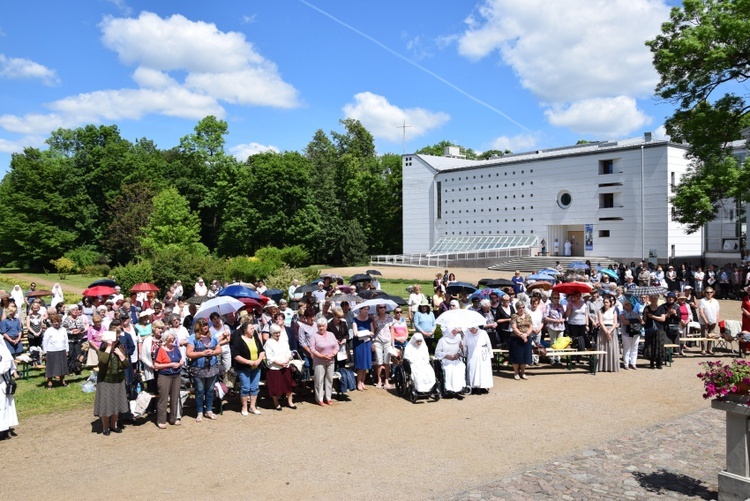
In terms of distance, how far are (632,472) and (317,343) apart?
18.2 ft

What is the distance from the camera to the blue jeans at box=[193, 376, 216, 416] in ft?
31.6

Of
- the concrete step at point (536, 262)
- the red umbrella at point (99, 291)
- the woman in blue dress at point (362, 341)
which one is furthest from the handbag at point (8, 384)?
the concrete step at point (536, 262)

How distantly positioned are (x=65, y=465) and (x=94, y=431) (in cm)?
150

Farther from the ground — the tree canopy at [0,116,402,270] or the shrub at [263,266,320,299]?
the tree canopy at [0,116,402,270]

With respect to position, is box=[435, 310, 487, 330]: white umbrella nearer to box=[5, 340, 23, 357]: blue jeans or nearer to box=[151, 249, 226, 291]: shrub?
box=[5, 340, 23, 357]: blue jeans

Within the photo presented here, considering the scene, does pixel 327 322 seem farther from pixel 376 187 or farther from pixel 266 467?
pixel 376 187

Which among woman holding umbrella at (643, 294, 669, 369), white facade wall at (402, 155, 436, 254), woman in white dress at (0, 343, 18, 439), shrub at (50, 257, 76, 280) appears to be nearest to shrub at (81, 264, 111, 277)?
shrub at (50, 257, 76, 280)

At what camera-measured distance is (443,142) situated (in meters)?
79.2

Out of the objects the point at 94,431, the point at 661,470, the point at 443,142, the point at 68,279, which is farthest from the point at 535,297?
the point at 443,142

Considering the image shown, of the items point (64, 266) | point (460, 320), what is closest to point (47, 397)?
point (460, 320)

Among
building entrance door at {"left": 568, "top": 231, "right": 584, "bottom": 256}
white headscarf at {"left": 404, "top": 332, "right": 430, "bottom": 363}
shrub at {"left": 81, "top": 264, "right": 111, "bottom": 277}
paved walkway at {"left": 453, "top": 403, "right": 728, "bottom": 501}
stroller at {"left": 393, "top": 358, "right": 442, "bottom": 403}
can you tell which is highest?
building entrance door at {"left": 568, "top": 231, "right": 584, "bottom": 256}

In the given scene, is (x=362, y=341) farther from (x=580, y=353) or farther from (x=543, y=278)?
Result: (x=543, y=278)

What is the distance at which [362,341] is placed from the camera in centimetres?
1162

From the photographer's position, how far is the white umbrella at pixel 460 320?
444 inches
